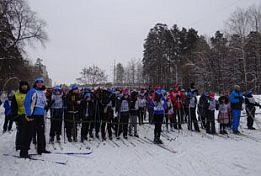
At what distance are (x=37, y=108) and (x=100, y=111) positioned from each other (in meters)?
3.73

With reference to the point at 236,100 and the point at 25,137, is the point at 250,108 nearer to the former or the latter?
the point at 236,100

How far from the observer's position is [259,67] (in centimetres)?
4175

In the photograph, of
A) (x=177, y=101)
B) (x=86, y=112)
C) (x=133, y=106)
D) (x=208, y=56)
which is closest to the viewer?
(x=86, y=112)

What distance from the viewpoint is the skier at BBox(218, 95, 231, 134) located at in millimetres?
12531

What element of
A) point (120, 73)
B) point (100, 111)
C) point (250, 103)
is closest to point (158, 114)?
point (100, 111)

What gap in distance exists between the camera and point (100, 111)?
11281 mm

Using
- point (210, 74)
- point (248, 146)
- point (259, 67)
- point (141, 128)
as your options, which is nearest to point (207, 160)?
point (248, 146)

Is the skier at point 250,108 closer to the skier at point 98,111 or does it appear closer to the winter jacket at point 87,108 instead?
the skier at point 98,111

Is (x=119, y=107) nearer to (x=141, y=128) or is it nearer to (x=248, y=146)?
(x=141, y=128)

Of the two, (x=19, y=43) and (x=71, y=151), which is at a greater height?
(x=19, y=43)

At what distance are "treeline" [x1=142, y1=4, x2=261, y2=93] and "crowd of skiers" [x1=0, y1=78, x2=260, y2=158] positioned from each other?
89.6ft

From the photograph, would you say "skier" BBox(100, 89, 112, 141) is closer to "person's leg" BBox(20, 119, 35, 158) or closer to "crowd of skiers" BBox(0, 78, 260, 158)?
"crowd of skiers" BBox(0, 78, 260, 158)

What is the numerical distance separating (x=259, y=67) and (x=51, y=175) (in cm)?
4135

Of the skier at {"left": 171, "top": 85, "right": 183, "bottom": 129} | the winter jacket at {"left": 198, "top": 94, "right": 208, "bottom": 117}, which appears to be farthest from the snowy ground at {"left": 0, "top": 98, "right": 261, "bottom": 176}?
the skier at {"left": 171, "top": 85, "right": 183, "bottom": 129}
